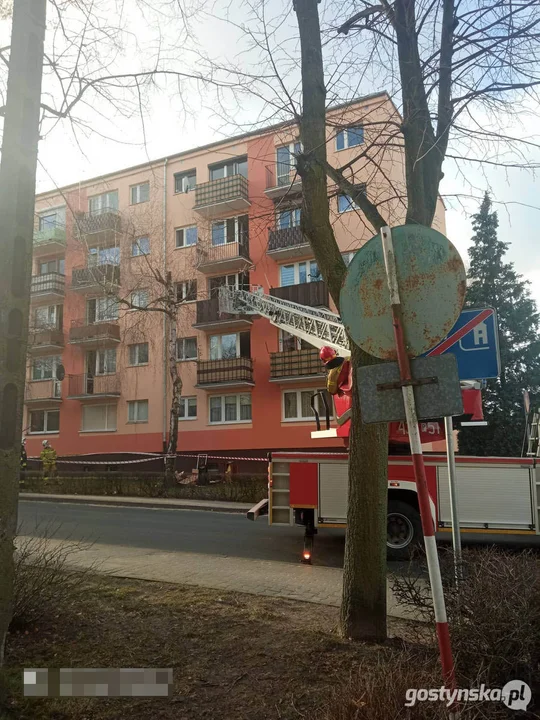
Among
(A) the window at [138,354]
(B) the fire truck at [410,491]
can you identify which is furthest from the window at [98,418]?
(B) the fire truck at [410,491]

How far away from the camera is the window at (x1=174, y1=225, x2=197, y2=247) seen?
29562 millimetres

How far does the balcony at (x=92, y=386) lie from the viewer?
30.2 meters

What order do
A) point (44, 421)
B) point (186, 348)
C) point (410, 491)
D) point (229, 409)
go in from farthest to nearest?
point (44, 421) → point (186, 348) → point (229, 409) → point (410, 491)

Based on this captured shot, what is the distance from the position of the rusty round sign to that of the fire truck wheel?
5.99 m

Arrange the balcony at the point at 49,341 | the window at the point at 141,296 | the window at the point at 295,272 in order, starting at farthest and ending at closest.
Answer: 1. the balcony at the point at 49,341
2. the window at the point at 295,272
3. the window at the point at 141,296

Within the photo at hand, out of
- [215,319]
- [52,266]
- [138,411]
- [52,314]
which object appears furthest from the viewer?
[52,266]

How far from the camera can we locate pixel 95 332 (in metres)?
30.5

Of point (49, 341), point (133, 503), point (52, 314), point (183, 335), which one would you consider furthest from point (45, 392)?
point (133, 503)

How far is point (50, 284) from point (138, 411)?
9516mm

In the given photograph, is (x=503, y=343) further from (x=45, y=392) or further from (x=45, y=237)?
(x=45, y=392)

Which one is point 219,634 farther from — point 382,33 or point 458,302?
point 382,33

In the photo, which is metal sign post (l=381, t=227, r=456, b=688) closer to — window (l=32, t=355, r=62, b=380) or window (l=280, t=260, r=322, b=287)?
window (l=280, t=260, r=322, b=287)

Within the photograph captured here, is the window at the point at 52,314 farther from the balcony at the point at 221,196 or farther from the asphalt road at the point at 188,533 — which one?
the asphalt road at the point at 188,533

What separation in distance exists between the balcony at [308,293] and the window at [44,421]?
15.7m
